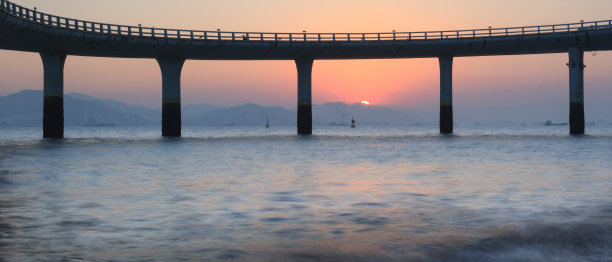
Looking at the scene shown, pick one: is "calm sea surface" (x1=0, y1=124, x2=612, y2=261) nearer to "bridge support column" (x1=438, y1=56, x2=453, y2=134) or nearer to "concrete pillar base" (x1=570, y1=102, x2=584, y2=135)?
"concrete pillar base" (x1=570, y1=102, x2=584, y2=135)

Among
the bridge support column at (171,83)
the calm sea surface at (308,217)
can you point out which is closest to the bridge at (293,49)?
the bridge support column at (171,83)

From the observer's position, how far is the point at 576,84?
7569 cm

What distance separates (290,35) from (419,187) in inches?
2111

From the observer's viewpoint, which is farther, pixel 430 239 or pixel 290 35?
pixel 290 35

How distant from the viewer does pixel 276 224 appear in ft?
43.4

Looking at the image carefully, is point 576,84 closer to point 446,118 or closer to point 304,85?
point 446,118

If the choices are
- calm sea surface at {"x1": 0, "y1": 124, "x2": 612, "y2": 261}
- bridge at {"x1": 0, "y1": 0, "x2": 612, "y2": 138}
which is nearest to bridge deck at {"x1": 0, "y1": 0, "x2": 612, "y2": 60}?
bridge at {"x1": 0, "y1": 0, "x2": 612, "y2": 138}

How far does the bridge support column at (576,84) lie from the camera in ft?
242

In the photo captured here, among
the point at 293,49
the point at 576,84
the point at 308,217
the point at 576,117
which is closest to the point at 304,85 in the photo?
the point at 293,49

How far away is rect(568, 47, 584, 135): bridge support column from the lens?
73.8m

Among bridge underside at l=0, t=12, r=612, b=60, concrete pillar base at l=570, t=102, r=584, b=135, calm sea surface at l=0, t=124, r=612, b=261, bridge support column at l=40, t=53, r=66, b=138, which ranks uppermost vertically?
bridge underside at l=0, t=12, r=612, b=60

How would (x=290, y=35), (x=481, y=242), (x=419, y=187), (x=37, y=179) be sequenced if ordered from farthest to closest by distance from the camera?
(x=290, y=35) < (x=37, y=179) < (x=419, y=187) < (x=481, y=242)

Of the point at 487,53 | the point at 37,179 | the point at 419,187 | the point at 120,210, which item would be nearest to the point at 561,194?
the point at 419,187

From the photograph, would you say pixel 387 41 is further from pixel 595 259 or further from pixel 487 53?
pixel 595 259
